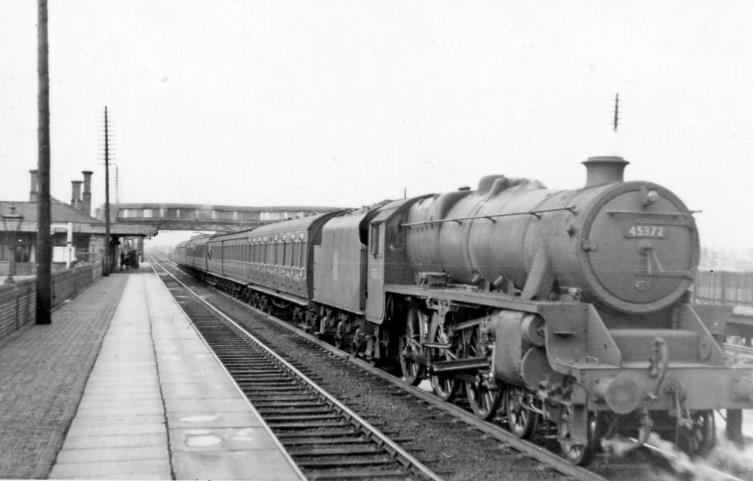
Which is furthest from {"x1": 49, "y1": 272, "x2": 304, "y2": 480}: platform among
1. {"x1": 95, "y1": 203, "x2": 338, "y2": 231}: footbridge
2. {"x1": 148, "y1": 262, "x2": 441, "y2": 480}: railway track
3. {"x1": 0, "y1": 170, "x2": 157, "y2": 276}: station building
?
{"x1": 95, "y1": 203, "x2": 338, "y2": 231}: footbridge

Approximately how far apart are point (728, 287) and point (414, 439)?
13.5 metres

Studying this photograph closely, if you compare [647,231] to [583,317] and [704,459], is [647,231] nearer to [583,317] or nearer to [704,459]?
[583,317]

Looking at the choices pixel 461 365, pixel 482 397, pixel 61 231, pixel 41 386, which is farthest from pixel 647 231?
pixel 61 231

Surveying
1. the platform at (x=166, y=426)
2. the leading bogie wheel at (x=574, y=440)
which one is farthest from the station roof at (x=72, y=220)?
the leading bogie wheel at (x=574, y=440)

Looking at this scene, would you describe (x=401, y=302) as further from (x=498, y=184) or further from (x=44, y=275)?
→ (x=44, y=275)

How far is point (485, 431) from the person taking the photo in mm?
8578

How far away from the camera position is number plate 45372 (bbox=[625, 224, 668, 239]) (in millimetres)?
7637

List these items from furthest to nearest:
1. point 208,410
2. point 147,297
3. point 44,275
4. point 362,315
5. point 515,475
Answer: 1. point 147,297
2. point 44,275
3. point 362,315
4. point 208,410
5. point 515,475

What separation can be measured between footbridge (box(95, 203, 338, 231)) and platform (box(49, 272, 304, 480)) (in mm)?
54860

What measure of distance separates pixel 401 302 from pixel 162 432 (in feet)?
16.3

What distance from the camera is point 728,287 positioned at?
62.1 ft

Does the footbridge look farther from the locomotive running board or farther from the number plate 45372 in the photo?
the number plate 45372

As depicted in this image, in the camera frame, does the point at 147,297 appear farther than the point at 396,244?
Yes

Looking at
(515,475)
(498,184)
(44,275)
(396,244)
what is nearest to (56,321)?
(44,275)
